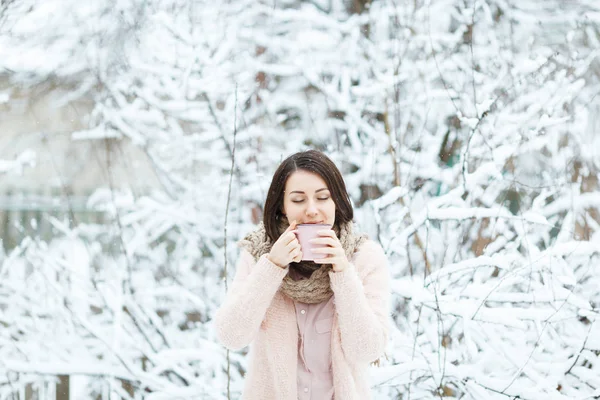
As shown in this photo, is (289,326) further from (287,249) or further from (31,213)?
(31,213)

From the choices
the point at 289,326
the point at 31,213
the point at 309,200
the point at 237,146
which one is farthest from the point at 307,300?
the point at 31,213

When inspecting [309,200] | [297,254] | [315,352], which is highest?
[309,200]

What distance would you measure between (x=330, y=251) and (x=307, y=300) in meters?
0.16

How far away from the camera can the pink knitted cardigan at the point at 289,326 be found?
110 centimetres

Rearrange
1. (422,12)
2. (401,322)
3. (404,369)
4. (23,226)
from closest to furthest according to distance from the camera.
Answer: (404,369) → (401,322) → (23,226) → (422,12)

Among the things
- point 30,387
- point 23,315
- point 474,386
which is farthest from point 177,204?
point 474,386

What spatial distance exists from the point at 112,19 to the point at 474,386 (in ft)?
7.67

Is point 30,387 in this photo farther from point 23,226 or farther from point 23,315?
point 23,226

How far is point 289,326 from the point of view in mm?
1184

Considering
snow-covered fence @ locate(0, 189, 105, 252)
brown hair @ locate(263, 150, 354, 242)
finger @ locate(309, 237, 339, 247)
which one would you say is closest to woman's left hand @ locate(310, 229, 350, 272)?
finger @ locate(309, 237, 339, 247)

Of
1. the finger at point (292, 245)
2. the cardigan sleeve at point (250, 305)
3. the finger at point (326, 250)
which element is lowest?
the cardigan sleeve at point (250, 305)

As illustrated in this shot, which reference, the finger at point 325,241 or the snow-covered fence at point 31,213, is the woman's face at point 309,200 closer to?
the finger at point 325,241

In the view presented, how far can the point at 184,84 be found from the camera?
9.12ft

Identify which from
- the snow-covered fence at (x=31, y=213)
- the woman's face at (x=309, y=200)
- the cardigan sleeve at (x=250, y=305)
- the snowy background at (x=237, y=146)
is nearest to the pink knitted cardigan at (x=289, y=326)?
the cardigan sleeve at (x=250, y=305)
